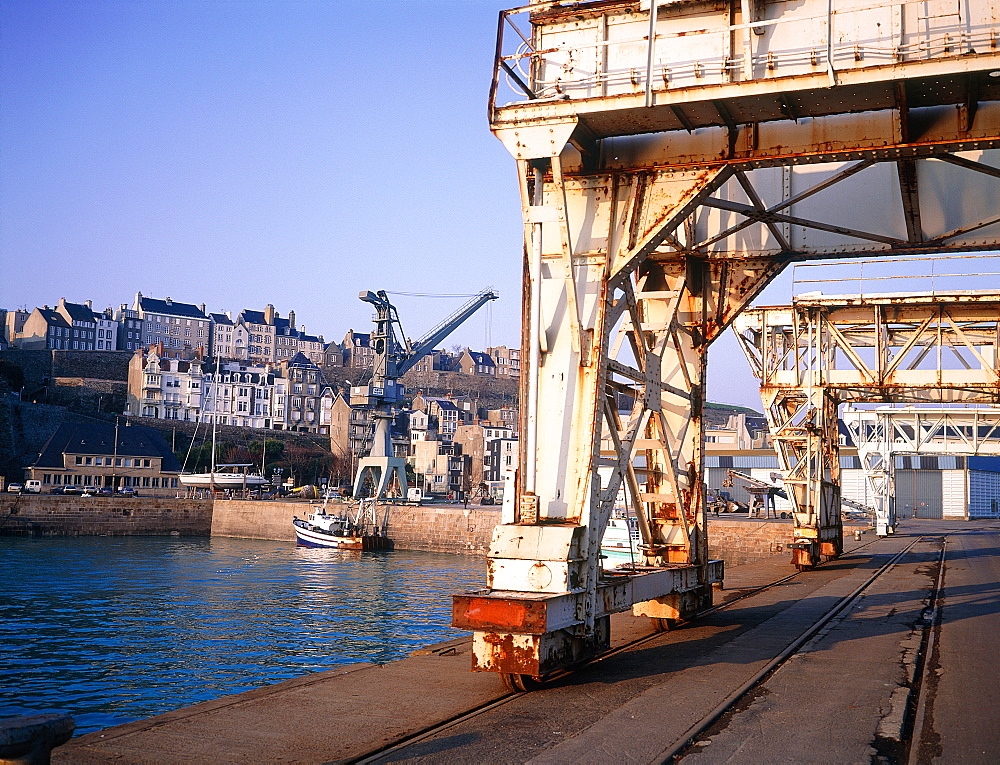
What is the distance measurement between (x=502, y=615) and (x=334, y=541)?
48716mm

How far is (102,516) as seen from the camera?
208 ft

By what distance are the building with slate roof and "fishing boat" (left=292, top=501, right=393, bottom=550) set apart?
26562mm

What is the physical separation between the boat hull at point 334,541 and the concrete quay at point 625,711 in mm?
44004


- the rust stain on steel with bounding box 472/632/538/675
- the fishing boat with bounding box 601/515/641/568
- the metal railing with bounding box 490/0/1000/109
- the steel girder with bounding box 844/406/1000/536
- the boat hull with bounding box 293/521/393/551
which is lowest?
the boat hull with bounding box 293/521/393/551

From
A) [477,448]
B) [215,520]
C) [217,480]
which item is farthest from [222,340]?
[215,520]

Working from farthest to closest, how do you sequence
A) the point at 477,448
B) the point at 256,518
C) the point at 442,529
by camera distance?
the point at 477,448 → the point at 256,518 → the point at 442,529

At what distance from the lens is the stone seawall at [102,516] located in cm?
6038

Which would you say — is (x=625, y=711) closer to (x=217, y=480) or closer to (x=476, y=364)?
(x=217, y=480)

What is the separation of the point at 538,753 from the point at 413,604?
23878 mm

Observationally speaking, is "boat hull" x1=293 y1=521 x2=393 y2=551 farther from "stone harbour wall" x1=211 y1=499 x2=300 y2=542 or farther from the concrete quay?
the concrete quay

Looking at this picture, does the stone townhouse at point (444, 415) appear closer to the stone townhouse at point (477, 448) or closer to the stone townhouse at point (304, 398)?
the stone townhouse at point (477, 448)

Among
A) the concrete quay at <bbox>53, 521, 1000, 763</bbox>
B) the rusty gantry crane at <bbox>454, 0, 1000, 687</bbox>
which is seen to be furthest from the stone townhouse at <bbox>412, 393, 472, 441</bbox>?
the rusty gantry crane at <bbox>454, 0, 1000, 687</bbox>

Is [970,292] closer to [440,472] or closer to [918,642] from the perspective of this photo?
[918,642]

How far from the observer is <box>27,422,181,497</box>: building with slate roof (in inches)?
2997
